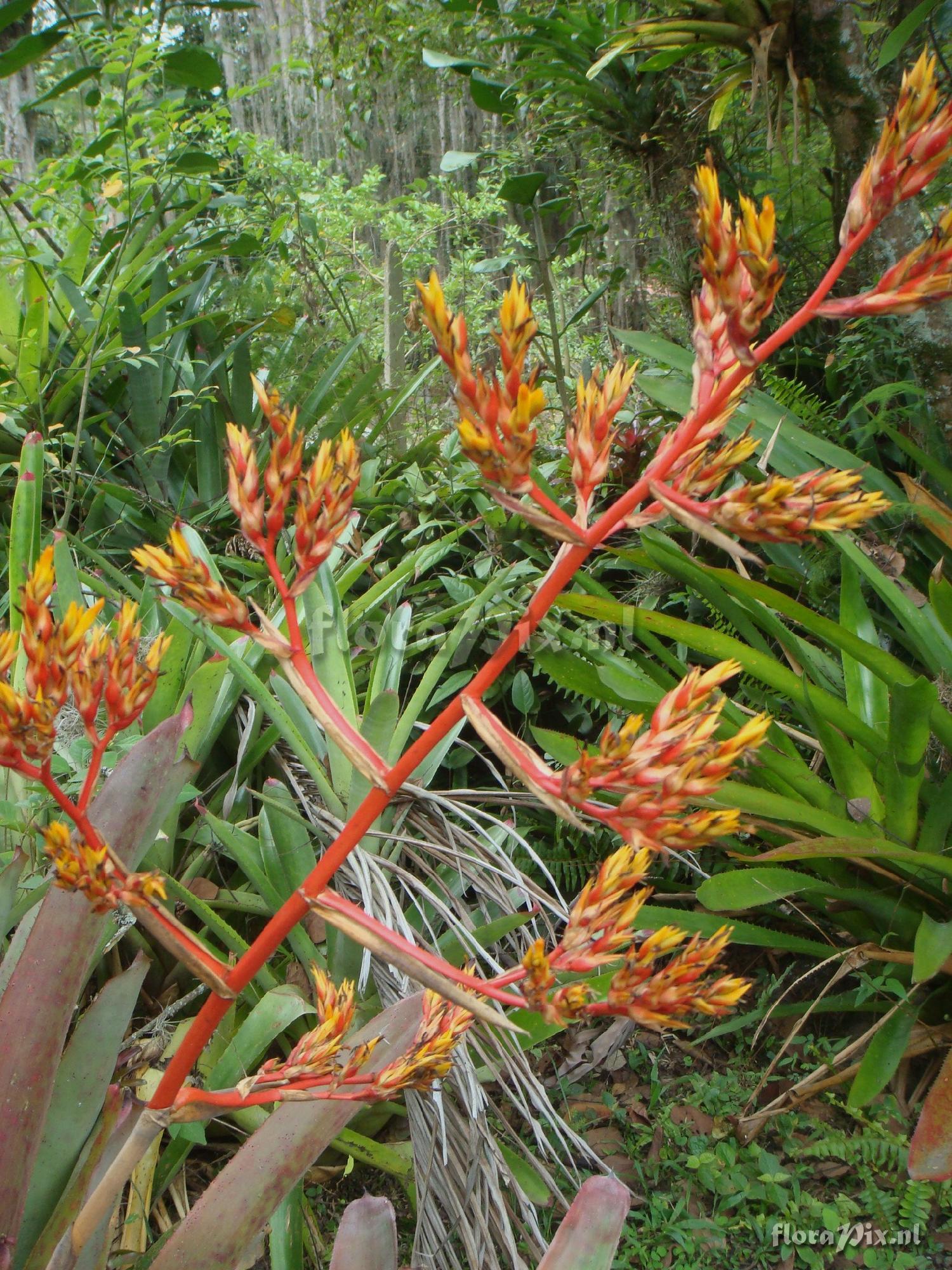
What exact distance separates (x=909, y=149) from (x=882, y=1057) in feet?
5.25

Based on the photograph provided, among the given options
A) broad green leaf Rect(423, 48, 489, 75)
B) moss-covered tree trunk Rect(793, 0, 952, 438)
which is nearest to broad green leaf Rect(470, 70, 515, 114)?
broad green leaf Rect(423, 48, 489, 75)

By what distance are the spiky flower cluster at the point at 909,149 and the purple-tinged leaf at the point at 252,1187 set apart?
0.95m

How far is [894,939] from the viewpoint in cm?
185

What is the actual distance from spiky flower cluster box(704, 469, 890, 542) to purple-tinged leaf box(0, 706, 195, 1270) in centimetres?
75

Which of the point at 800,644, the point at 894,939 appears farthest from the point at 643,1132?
the point at 800,644

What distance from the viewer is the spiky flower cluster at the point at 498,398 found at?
0.59 metres

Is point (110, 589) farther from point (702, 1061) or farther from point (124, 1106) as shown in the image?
point (702, 1061)

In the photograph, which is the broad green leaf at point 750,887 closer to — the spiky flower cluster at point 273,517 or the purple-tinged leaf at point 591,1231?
the purple-tinged leaf at point 591,1231

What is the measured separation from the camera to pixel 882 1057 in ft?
5.46

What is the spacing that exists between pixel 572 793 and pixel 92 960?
81 centimetres

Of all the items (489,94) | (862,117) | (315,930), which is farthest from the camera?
(489,94)

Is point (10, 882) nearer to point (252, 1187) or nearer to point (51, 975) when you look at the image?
point (51, 975)

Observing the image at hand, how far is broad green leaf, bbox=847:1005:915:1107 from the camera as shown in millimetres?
1597

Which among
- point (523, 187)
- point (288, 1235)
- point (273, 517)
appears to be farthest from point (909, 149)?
point (523, 187)
